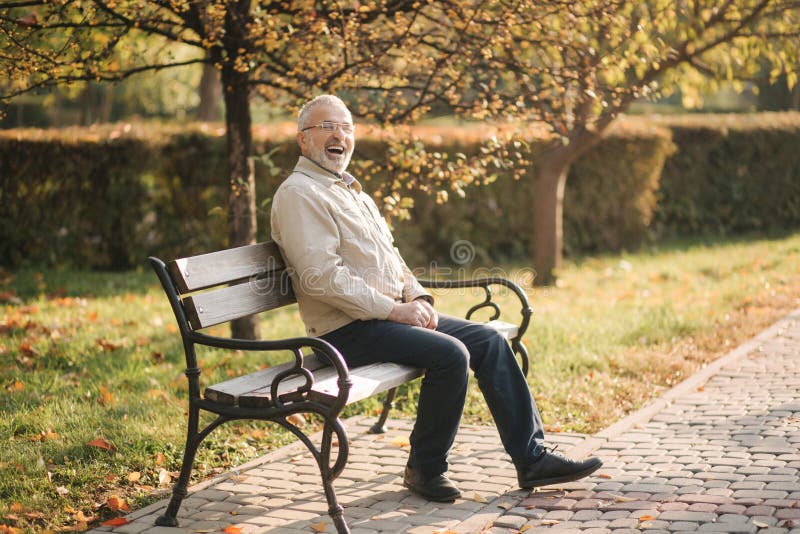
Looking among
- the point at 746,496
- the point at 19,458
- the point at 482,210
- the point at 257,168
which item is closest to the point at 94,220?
the point at 257,168

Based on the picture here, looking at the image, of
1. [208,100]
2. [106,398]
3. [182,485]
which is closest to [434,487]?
[182,485]

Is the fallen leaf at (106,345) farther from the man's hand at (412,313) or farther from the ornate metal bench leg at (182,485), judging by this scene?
Result: the man's hand at (412,313)

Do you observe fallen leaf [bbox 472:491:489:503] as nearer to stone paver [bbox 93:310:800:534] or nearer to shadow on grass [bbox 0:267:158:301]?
stone paver [bbox 93:310:800:534]

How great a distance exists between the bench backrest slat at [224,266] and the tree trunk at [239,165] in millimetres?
2322

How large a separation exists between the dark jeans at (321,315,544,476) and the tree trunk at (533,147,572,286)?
6938 mm

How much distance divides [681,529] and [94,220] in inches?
352

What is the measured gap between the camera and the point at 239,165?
7262 mm

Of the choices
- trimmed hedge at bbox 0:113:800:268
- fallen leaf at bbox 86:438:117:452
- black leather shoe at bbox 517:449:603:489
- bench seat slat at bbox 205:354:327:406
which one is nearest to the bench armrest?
black leather shoe at bbox 517:449:603:489

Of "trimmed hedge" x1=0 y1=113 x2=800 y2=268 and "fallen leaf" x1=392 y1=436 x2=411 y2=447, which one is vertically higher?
"trimmed hedge" x1=0 y1=113 x2=800 y2=268

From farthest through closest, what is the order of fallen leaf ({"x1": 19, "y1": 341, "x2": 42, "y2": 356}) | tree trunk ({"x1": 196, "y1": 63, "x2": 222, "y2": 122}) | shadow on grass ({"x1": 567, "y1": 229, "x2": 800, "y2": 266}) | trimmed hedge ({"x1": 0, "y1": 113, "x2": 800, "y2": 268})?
tree trunk ({"x1": 196, "y1": 63, "x2": 222, "y2": 122}), shadow on grass ({"x1": 567, "y1": 229, "x2": 800, "y2": 266}), trimmed hedge ({"x1": 0, "y1": 113, "x2": 800, "y2": 268}), fallen leaf ({"x1": 19, "y1": 341, "x2": 42, "y2": 356})

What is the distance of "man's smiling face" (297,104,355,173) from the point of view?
4.77 metres

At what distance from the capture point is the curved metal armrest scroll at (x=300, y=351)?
12.9 feet

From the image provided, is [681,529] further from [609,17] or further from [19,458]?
[609,17]

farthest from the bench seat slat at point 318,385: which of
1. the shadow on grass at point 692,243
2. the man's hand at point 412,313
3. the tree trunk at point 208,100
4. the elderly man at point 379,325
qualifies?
the tree trunk at point 208,100
